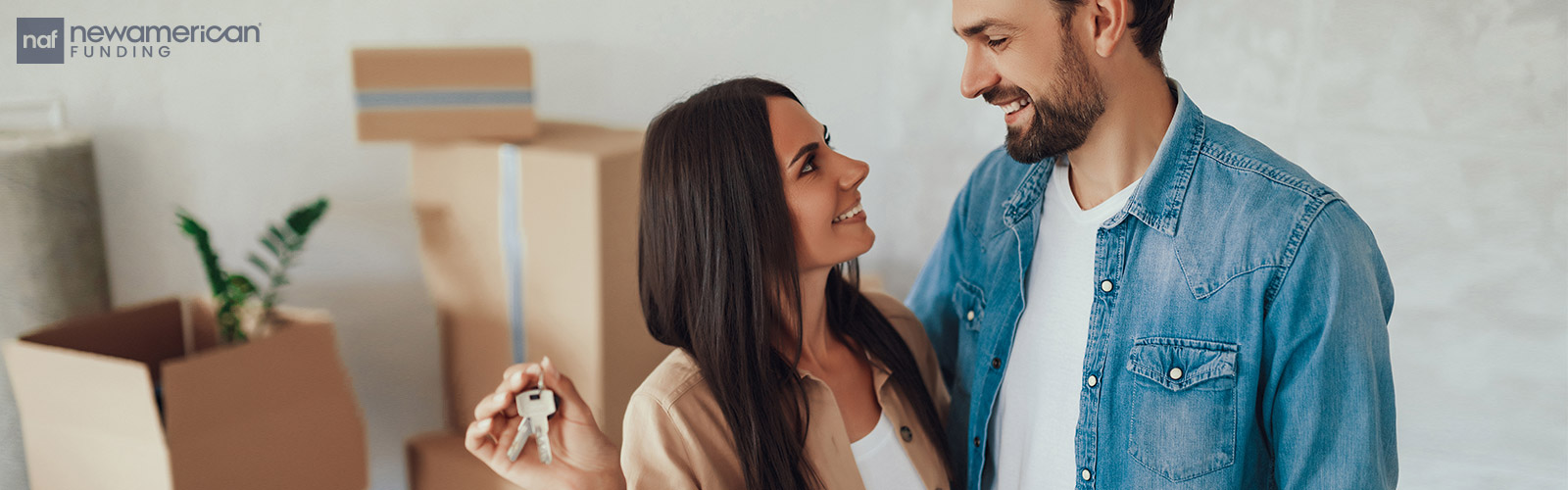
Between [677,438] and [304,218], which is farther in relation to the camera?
[304,218]

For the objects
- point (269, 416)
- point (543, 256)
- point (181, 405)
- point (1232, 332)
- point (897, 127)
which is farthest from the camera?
point (897, 127)

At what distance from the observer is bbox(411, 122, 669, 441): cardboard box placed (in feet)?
5.73

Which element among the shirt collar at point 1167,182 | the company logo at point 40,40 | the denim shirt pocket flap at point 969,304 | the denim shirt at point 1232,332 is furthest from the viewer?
the company logo at point 40,40

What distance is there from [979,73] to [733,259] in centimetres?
37

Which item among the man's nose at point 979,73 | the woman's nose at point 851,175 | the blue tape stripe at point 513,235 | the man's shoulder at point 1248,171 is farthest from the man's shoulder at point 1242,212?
the blue tape stripe at point 513,235

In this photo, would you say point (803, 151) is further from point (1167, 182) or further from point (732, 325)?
point (1167, 182)

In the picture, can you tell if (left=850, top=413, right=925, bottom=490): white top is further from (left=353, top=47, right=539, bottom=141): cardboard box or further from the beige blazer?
(left=353, top=47, right=539, bottom=141): cardboard box

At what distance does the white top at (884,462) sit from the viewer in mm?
1223

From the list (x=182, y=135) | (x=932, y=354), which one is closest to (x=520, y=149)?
(x=182, y=135)

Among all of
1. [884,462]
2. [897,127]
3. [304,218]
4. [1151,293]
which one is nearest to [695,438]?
[884,462]

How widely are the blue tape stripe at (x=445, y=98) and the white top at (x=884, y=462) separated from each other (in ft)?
3.12

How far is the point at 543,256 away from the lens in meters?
1.81

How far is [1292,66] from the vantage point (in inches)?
67.7

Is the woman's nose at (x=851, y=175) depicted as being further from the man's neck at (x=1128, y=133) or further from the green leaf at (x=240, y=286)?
the green leaf at (x=240, y=286)
